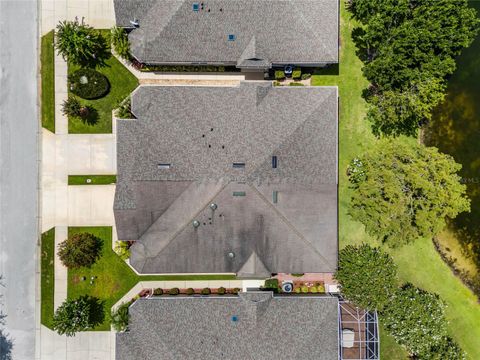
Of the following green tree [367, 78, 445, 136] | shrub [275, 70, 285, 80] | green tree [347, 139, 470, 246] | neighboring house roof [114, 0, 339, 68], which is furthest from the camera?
shrub [275, 70, 285, 80]

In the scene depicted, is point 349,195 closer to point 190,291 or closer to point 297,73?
point 297,73

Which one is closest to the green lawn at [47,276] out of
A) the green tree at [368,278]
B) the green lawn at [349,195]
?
the green tree at [368,278]

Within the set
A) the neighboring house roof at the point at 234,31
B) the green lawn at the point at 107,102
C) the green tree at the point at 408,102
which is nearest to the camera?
the neighboring house roof at the point at 234,31

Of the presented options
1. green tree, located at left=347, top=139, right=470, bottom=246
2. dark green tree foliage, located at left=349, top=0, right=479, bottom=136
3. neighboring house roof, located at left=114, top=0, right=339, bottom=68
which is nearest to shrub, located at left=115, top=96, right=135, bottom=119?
neighboring house roof, located at left=114, top=0, right=339, bottom=68

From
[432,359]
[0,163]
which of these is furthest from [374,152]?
[0,163]

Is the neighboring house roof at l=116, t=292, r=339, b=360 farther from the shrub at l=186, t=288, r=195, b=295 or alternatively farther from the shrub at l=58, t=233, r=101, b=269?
the shrub at l=58, t=233, r=101, b=269

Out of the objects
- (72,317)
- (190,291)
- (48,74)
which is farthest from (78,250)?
(48,74)

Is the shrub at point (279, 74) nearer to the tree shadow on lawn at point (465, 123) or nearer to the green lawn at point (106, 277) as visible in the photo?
the tree shadow on lawn at point (465, 123)
